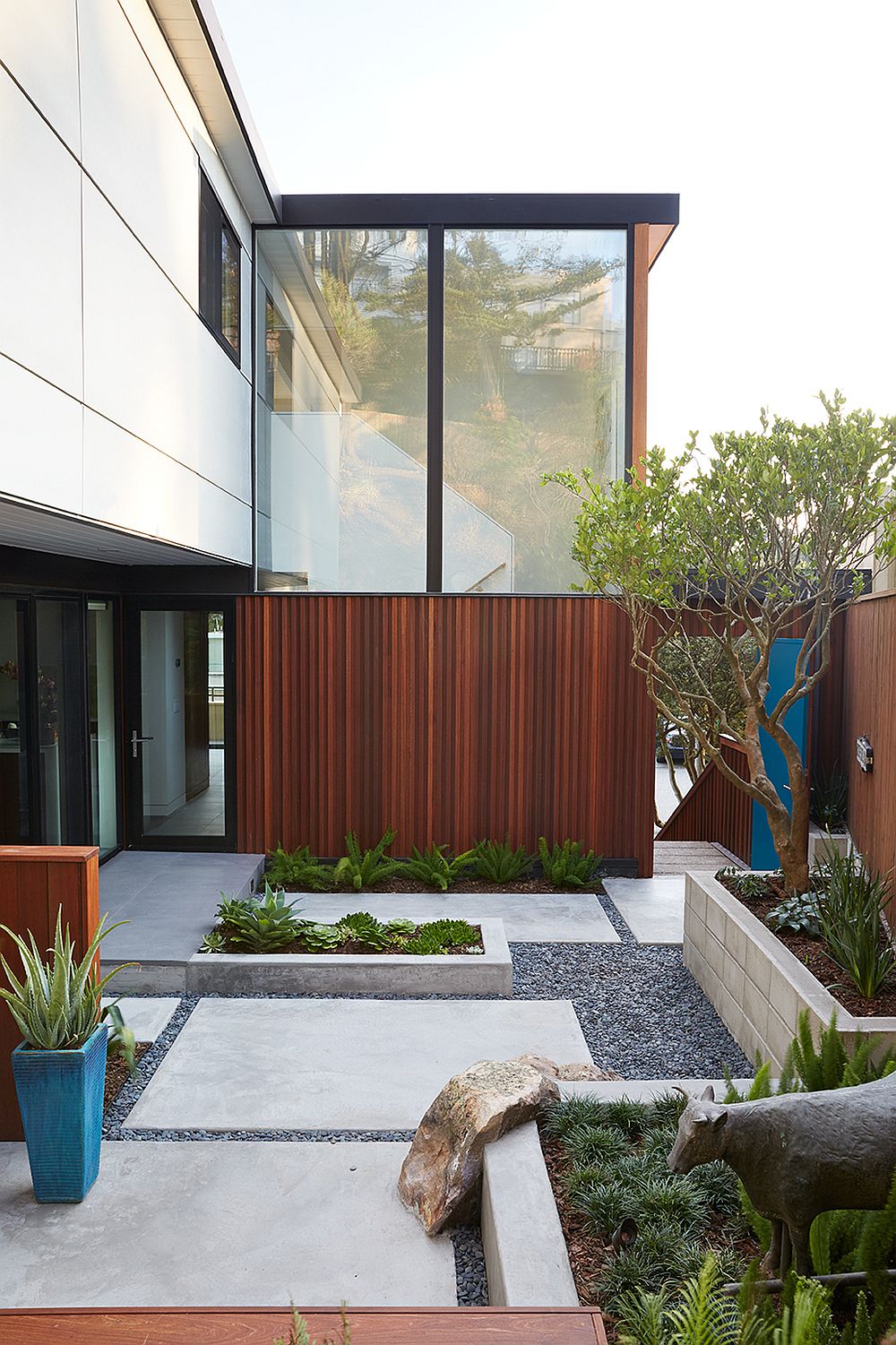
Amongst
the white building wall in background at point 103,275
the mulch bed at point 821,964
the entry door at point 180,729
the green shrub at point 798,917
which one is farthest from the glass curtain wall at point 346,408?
the green shrub at point 798,917

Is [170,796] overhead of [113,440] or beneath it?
beneath

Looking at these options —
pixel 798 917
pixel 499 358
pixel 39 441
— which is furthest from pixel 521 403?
pixel 39 441

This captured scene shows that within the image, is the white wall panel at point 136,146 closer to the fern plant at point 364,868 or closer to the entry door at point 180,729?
the entry door at point 180,729

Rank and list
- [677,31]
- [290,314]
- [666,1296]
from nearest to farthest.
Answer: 1. [666,1296]
2. [290,314]
3. [677,31]

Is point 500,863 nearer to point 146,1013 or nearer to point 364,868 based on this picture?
point 364,868

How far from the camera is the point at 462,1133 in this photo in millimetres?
3641

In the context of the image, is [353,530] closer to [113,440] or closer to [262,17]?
[113,440]

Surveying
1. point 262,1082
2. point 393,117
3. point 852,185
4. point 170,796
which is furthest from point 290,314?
point 852,185

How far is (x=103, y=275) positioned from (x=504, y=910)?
507 centimetres

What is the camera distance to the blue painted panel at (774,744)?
29.7 ft

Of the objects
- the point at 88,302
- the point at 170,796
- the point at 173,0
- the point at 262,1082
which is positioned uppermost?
the point at 173,0

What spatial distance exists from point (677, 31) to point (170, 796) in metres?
16.9

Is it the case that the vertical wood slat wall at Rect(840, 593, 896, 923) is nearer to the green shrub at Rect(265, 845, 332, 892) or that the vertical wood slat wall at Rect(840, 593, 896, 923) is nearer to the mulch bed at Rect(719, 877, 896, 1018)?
the mulch bed at Rect(719, 877, 896, 1018)

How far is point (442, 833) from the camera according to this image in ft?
28.8
